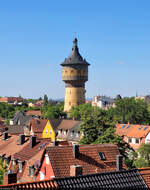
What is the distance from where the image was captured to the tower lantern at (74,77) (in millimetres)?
107938

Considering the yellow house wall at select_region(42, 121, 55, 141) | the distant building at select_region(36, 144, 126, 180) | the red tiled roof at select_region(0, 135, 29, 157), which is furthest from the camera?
the yellow house wall at select_region(42, 121, 55, 141)

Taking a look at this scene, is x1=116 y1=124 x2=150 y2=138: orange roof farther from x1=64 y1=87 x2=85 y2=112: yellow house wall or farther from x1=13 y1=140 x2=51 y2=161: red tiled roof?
x1=64 y1=87 x2=85 y2=112: yellow house wall

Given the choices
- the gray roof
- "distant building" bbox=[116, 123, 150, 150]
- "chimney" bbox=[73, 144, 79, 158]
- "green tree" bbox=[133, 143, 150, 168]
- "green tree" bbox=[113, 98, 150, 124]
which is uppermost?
the gray roof

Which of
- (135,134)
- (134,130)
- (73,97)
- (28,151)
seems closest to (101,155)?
(28,151)

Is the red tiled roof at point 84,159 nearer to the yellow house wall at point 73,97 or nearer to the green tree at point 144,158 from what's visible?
the green tree at point 144,158

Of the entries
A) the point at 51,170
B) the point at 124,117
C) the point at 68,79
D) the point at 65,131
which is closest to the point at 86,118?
the point at 51,170

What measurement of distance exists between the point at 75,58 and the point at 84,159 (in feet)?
268

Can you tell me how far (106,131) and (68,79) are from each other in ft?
222

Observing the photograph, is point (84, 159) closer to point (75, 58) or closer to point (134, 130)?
point (134, 130)

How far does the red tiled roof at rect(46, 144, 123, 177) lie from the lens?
27.5 metres

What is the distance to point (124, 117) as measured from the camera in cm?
8638

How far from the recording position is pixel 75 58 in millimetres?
109375

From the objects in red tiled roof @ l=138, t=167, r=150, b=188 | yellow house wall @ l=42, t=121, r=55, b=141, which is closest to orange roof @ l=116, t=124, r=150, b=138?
yellow house wall @ l=42, t=121, r=55, b=141

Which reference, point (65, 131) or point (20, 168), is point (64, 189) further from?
point (65, 131)
